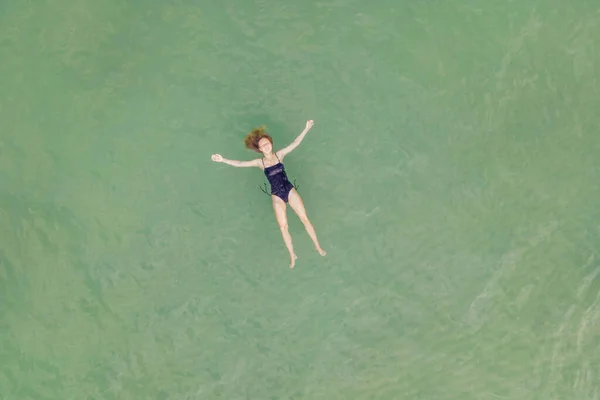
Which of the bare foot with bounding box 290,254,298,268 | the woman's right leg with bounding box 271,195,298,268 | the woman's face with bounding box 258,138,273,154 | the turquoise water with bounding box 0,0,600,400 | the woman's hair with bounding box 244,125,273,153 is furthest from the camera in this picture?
the turquoise water with bounding box 0,0,600,400

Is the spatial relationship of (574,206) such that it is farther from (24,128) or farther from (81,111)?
(24,128)

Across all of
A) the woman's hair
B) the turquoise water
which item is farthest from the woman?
the turquoise water

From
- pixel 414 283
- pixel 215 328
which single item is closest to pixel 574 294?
pixel 414 283

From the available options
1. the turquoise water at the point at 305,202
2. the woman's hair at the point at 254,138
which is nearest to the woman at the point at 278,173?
the woman's hair at the point at 254,138

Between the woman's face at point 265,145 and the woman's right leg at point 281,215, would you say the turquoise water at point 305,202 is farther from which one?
the woman's face at point 265,145

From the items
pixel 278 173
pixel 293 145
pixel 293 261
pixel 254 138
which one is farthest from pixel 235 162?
pixel 293 261

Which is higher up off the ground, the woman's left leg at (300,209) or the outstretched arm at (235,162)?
the outstretched arm at (235,162)

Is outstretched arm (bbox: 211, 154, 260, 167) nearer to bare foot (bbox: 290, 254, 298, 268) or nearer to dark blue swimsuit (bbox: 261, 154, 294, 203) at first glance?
dark blue swimsuit (bbox: 261, 154, 294, 203)
